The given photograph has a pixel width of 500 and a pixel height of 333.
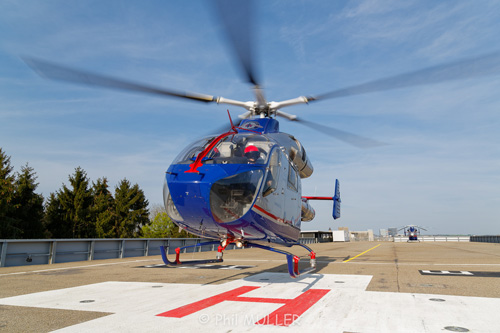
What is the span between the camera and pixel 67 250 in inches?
637

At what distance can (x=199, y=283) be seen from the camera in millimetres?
9633

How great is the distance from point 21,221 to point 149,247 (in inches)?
934

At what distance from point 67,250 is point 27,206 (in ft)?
88.0

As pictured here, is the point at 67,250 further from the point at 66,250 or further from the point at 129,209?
the point at 129,209

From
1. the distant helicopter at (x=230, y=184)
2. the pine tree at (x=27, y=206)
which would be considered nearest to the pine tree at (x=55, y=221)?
the pine tree at (x=27, y=206)

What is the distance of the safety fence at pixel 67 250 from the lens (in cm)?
1405

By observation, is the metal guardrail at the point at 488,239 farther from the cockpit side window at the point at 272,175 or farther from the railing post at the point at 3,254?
the railing post at the point at 3,254

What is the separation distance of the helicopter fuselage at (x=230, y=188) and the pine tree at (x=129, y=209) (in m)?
53.3

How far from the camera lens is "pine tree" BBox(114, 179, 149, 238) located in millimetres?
57469

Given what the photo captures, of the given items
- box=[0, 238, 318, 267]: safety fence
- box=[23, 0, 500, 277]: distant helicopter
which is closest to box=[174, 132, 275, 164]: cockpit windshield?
box=[23, 0, 500, 277]: distant helicopter

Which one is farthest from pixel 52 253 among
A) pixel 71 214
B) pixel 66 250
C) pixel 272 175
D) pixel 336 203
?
pixel 71 214

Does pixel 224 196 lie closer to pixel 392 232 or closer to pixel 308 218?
pixel 308 218

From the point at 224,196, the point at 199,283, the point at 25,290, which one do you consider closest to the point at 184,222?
the point at 224,196

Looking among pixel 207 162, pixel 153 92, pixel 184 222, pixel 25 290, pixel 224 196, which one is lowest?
pixel 25 290
